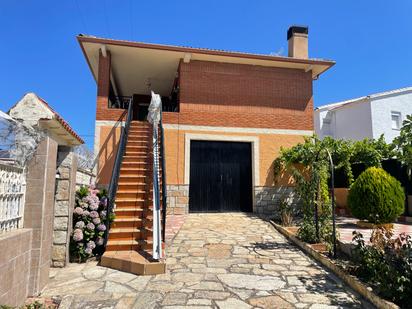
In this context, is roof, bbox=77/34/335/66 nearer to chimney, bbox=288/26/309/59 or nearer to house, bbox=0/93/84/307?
chimney, bbox=288/26/309/59

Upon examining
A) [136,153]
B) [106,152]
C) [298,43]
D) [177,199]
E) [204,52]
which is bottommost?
[177,199]

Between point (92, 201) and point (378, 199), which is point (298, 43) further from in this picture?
point (92, 201)

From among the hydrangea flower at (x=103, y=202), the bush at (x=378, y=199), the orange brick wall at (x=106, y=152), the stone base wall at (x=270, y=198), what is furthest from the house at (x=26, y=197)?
the stone base wall at (x=270, y=198)

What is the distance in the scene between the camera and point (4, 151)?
356cm

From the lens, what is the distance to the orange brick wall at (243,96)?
11477 millimetres

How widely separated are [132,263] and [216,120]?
7.38 metres

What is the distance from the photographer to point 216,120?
37.7 feet

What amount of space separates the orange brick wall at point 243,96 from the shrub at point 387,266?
7.32 meters

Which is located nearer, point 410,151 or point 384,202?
point 410,151

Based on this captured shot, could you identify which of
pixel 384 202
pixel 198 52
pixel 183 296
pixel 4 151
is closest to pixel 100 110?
pixel 198 52

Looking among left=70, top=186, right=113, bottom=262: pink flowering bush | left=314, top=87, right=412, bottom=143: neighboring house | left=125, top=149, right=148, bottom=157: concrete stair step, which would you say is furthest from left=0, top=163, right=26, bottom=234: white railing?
left=314, top=87, right=412, bottom=143: neighboring house

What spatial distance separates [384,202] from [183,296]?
6.21 meters

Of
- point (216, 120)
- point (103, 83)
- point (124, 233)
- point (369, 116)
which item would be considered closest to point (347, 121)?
point (369, 116)

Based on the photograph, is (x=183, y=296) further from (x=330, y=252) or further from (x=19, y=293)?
(x=330, y=252)
